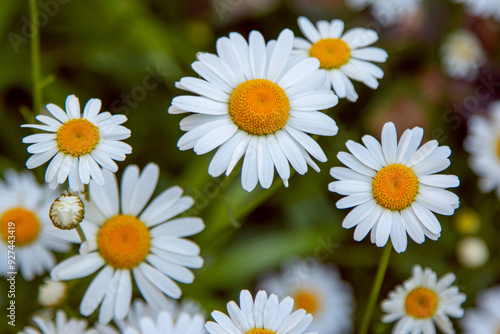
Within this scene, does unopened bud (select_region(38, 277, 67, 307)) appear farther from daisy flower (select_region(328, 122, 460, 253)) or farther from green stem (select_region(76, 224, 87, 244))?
daisy flower (select_region(328, 122, 460, 253))

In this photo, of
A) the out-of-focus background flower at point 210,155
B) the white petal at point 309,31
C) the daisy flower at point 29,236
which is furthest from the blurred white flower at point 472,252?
the daisy flower at point 29,236

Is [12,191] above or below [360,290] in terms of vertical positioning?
above

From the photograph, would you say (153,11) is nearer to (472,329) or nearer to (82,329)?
(82,329)

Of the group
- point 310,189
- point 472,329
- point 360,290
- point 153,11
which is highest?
point 153,11

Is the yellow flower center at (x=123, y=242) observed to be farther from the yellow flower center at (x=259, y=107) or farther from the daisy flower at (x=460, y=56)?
the daisy flower at (x=460, y=56)

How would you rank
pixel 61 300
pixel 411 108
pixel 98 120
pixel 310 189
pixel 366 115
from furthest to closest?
pixel 411 108 < pixel 366 115 < pixel 310 189 < pixel 61 300 < pixel 98 120

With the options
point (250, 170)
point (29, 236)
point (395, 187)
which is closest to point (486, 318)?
point (395, 187)

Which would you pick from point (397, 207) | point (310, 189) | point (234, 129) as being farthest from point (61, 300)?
point (310, 189)
